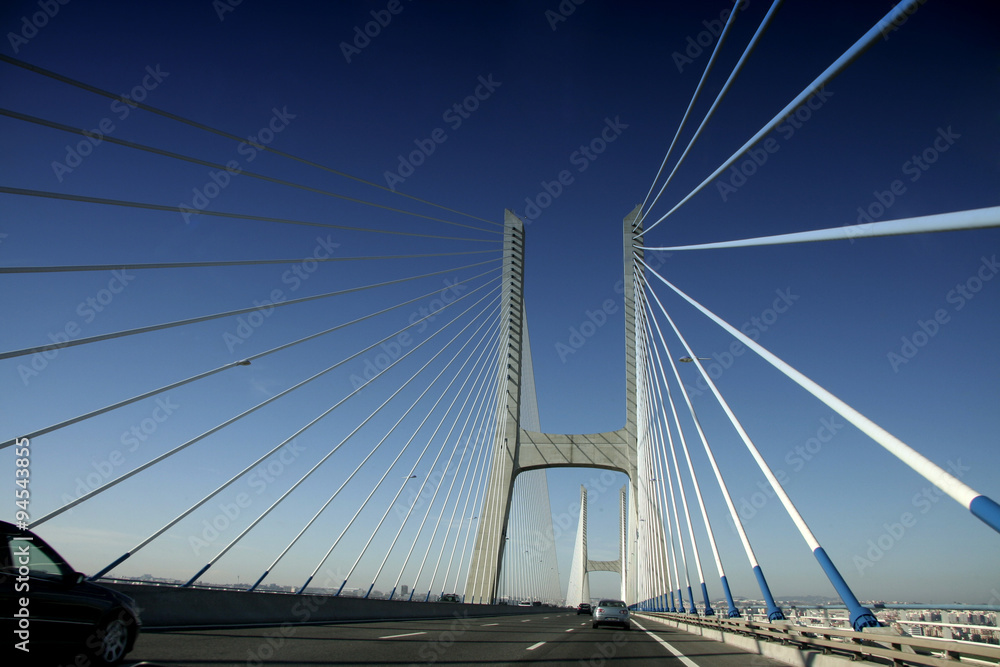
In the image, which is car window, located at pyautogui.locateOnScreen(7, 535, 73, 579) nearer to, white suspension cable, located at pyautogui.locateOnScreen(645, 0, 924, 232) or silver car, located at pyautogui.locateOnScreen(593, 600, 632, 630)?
white suspension cable, located at pyautogui.locateOnScreen(645, 0, 924, 232)

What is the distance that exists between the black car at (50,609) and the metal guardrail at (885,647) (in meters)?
7.07

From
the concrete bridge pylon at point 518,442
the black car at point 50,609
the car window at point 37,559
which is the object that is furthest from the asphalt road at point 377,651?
the concrete bridge pylon at point 518,442

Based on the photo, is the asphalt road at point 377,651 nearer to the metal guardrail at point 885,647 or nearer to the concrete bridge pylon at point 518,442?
the metal guardrail at point 885,647

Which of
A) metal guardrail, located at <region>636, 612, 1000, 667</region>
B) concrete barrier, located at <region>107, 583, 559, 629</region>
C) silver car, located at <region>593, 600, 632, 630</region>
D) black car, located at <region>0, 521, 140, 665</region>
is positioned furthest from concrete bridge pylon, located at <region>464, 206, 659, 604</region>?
black car, located at <region>0, 521, 140, 665</region>

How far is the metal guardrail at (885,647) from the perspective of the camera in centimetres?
533

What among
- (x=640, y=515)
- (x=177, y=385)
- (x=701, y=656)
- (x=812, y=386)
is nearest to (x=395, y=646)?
(x=701, y=656)

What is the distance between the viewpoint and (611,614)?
1781 centimetres

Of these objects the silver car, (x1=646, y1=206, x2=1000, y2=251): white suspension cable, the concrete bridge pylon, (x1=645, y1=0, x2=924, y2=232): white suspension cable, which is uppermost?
the concrete bridge pylon

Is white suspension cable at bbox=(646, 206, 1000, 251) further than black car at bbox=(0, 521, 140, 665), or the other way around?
black car at bbox=(0, 521, 140, 665)

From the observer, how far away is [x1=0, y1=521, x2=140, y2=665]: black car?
172 inches

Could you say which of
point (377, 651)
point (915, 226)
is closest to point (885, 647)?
point (915, 226)

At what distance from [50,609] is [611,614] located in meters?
15.9

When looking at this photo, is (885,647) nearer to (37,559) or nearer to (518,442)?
(37,559)

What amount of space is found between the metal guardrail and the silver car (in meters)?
7.39
